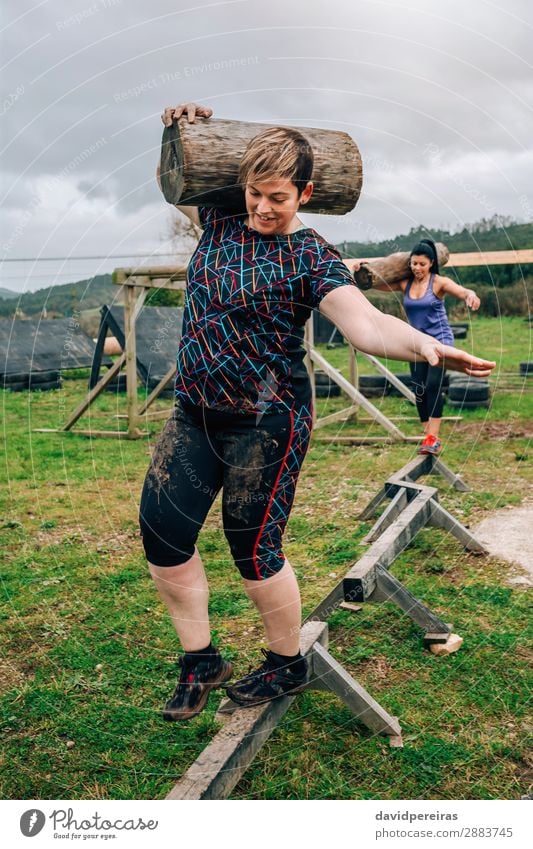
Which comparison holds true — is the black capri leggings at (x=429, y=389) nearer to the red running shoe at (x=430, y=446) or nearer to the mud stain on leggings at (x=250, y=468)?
the red running shoe at (x=430, y=446)

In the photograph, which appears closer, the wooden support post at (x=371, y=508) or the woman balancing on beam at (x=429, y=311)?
the wooden support post at (x=371, y=508)

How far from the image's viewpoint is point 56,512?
6707 mm

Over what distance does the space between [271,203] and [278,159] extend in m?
0.14

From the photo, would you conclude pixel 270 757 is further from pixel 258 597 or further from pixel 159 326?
pixel 159 326

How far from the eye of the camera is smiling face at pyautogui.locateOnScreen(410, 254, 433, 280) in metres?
7.21

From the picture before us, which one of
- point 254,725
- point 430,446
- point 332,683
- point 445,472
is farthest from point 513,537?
point 254,725

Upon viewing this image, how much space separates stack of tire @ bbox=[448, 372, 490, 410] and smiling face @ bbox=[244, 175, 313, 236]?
862cm

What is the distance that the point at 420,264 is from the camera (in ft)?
23.7

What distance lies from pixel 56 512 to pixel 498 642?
406 cm

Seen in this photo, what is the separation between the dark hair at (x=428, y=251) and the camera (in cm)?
723

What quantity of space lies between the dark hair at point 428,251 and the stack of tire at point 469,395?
12.5 ft

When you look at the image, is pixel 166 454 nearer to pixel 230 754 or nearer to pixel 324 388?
pixel 230 754

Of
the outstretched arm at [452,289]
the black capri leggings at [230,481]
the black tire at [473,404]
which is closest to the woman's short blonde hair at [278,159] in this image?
the black capri leggings at [230,481]

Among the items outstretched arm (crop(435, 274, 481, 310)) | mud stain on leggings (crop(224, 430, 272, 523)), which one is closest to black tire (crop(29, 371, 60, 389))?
outstretched arm (crop(435, 274, 481, 310))
